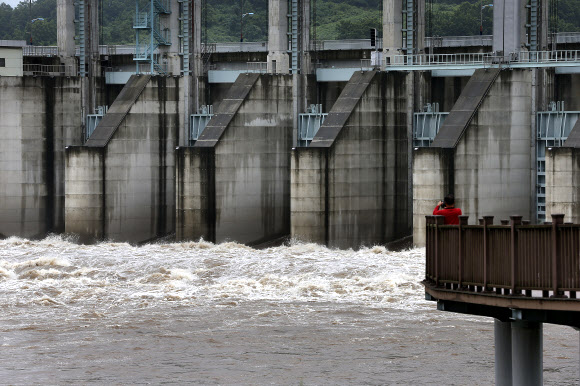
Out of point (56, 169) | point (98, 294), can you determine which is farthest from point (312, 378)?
point (56, 169)

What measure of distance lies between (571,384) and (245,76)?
2322cm

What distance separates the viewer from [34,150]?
43188 mm

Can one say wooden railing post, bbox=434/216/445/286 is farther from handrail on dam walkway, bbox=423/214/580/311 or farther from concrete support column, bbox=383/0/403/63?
concrete support column, bbox=383/0/403/63

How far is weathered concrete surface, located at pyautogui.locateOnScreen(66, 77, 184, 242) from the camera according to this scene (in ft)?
129

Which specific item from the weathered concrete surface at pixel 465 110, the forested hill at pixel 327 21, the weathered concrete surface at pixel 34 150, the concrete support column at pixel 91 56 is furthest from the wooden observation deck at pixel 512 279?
the forested hill at pixel 327 21

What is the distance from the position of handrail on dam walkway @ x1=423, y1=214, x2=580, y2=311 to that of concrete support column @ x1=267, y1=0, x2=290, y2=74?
2892 cm

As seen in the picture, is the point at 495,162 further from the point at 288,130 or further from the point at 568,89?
the point at 288,130

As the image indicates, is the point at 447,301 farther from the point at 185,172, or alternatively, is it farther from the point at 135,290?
the point at 185,172

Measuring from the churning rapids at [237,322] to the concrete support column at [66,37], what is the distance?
10597mm

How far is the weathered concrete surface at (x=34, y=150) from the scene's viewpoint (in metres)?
42.8

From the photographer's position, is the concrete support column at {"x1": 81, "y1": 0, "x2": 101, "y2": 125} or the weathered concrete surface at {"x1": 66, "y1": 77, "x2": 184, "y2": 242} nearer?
the weathered concrete surface at {"x1": 66, "y1": 77, "x2": 184, "y2": 242}

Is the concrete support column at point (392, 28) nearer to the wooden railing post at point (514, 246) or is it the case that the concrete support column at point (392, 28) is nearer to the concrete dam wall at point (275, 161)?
the concrete dam wall at point (275, 161)

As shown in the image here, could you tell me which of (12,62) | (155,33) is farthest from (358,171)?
(12,62)

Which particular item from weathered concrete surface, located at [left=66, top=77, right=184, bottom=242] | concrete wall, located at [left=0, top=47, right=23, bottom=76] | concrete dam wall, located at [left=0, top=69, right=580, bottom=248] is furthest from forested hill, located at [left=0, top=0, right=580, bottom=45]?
weathered concrete surface, located at [left=66, top=77, right=184, bottom=242]
